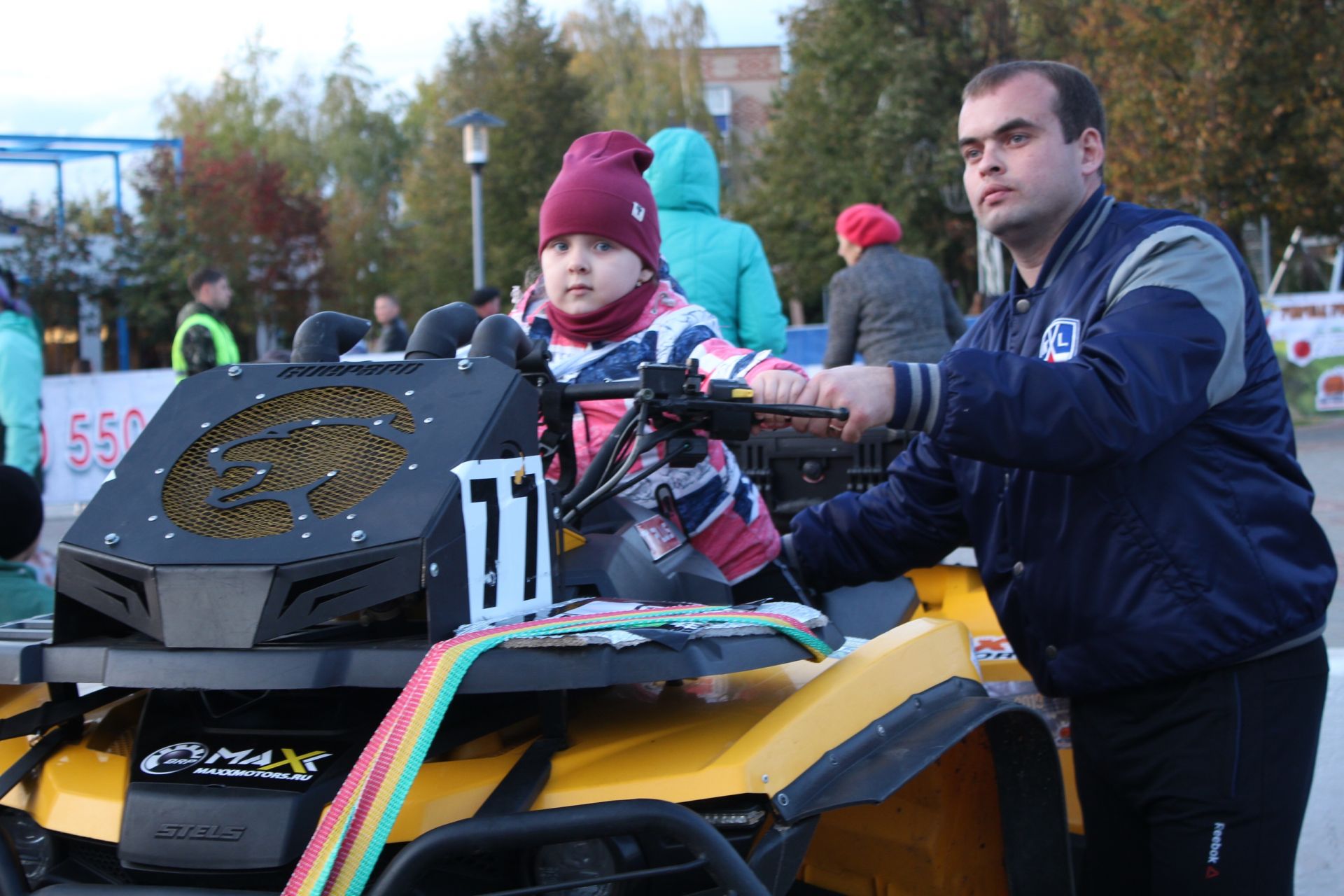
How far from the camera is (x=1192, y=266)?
7.54 feet

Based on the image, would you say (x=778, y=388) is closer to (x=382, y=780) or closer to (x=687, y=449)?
(x=687, y=449)

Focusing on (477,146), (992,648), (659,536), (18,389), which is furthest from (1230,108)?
(659,536)

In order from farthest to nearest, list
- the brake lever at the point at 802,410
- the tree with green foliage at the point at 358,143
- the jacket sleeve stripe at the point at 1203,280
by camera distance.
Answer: the tree with green foliage at the point at 358,143 < the jacket sleeve stripe at the point at 1203,280 < the brake lever at the point at 802,410

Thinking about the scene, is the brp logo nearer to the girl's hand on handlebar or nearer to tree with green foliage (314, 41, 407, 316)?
the girl's hand on handlebar

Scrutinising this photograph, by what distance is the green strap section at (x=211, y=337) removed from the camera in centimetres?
855

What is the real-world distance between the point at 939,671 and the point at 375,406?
3.33 ft

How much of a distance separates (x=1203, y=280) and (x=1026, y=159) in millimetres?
455

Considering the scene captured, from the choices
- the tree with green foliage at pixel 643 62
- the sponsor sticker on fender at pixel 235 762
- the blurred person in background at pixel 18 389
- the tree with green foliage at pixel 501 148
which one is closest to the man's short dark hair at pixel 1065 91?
the sponsor sticker on fender at pixel 235 762

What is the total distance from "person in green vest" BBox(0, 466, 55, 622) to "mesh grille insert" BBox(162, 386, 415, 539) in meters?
1.99

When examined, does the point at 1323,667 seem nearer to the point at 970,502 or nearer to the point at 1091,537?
the point at 1091,537

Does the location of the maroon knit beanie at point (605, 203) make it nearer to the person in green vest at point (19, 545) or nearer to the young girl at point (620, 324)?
the young girl at point (620, 324)

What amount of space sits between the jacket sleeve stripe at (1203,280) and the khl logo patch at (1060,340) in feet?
0.27

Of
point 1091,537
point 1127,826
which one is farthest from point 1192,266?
point 1127,826

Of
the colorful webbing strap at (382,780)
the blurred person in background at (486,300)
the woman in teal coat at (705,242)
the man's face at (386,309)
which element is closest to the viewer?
the colorful webbing strap at (382,780)
